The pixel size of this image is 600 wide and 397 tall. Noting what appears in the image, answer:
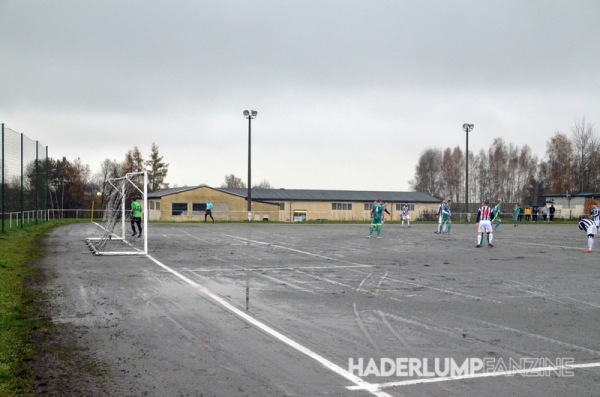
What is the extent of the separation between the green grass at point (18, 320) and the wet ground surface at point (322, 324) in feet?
1.31

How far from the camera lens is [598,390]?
5.27 meters

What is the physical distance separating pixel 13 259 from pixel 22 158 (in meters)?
16.0

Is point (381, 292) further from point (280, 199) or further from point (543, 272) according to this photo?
point (280, 199)

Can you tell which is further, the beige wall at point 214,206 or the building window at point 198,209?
the building window at point 198,209

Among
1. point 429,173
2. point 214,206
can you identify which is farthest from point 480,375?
point 429,173

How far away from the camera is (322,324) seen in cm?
793

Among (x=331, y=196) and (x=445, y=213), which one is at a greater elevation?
(x=331, y=196)

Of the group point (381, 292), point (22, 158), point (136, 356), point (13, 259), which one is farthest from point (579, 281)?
point (22, 158)

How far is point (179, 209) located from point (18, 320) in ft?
186

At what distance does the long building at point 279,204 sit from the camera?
2496 inches

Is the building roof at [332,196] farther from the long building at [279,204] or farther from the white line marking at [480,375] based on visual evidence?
the white line marking at [480,375]

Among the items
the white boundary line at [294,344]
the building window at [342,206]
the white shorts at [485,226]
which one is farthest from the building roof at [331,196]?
the white boundary line at [294,344]

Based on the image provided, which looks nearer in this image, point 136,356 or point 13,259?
point 136,356

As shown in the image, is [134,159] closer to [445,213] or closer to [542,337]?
[445,213]
